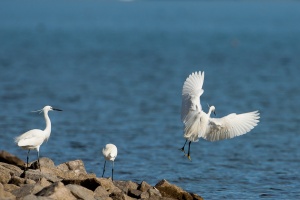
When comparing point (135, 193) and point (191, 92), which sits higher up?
point (191, 92)

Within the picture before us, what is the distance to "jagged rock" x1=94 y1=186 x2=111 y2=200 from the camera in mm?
12453

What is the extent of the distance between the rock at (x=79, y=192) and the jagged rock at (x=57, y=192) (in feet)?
0.35

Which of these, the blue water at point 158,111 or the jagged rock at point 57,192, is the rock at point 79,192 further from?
the blue water at point 158,111

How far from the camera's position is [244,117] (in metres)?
15.1

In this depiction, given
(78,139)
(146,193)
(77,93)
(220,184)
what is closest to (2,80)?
(77,93)

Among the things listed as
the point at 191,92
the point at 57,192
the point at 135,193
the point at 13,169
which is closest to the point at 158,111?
the point at 191,92

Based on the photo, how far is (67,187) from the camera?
1195 centimetres

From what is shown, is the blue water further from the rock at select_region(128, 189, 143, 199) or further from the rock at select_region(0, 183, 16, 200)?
the rock at select_region(0, 183, 16, 200)

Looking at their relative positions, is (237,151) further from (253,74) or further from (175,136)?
(253,74)

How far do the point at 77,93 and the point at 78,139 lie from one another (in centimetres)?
1114

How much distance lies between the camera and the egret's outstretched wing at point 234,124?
15.0 meters

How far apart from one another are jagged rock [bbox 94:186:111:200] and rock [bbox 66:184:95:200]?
28cm

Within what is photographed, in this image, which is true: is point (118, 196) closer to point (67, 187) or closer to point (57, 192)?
point (67, 187)

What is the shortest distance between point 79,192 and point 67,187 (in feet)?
0.62
